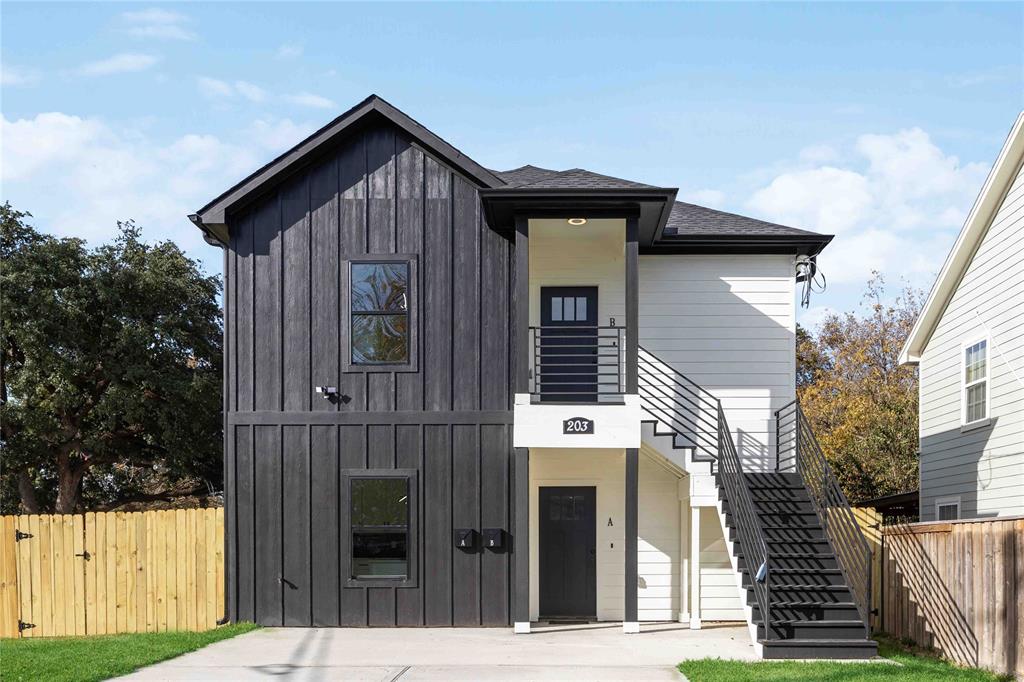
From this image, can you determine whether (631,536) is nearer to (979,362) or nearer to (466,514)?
(466,514)

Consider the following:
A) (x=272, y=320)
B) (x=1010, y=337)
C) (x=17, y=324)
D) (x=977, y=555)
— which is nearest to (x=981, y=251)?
(x=1010, y=337)

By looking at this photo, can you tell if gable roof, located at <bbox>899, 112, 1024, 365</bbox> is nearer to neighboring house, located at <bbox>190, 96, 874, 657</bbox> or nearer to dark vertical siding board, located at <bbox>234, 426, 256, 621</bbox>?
neighboring house, located at <bbox>190, 96, 874, 657</bbox>

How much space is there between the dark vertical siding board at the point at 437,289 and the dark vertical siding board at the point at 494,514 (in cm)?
83

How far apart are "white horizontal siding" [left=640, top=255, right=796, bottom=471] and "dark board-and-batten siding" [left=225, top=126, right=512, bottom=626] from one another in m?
2.62

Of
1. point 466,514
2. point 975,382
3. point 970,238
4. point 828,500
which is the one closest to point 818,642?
point 828,500

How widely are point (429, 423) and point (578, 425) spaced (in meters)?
2.21

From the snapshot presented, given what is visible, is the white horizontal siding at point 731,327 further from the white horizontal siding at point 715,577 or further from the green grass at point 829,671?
the green grass at point 829,671

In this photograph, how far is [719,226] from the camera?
17.4 m

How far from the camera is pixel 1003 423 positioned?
16.1 meters

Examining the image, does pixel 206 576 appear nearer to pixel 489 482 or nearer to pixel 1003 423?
pixel 489 482

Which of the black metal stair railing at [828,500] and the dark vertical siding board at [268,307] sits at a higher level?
the dark vertical siding board at [268,307]

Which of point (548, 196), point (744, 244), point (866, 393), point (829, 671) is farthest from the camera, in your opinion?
point (866, 393)

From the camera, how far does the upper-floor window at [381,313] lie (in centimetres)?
1582

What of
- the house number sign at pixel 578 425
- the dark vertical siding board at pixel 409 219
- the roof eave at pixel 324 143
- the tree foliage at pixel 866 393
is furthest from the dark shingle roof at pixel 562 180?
the tree foliage at pixel 866 393
